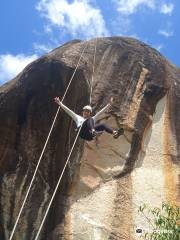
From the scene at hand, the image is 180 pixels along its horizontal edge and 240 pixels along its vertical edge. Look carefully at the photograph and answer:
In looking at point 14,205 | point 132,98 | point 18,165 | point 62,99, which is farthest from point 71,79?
point 14,205

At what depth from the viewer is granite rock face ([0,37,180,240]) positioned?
1338 cm

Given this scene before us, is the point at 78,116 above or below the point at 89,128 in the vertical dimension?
above

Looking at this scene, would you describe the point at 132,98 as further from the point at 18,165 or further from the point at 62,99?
the point at 18,165

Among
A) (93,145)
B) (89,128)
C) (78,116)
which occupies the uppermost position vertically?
(78,116)

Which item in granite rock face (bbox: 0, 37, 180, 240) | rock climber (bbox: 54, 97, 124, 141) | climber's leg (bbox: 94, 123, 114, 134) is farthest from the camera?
granite rock face (bbox: 0, 37, 180, 240)

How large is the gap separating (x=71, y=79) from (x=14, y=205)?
3427 mm

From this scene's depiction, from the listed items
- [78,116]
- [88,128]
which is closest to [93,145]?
[78,116]

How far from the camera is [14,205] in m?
13.9

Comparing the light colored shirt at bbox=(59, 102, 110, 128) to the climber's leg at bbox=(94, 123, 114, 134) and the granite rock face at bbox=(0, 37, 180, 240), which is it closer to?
the climber's leg at bbox=(94, 123, 114, 134)

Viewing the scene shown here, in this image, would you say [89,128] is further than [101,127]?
No

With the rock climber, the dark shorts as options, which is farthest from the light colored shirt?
the dark shorts

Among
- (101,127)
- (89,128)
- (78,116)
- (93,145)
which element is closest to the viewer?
(89,128)

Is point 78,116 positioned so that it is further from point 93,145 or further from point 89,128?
point 93,145

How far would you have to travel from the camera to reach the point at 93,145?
13883 millimetres
